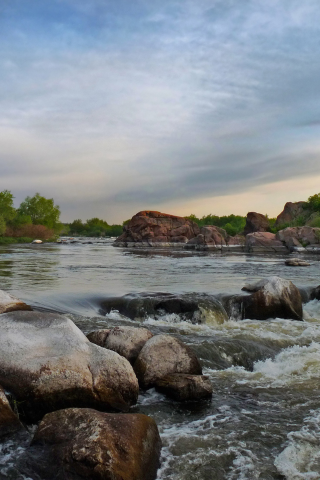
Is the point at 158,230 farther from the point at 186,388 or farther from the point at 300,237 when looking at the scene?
the point at 186,388

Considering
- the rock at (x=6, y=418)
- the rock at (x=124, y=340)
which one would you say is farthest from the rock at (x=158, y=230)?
the rock at (x=6, y=418)

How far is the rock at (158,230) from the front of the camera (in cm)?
7994

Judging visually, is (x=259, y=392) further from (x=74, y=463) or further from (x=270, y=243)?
(x=270, y=243)

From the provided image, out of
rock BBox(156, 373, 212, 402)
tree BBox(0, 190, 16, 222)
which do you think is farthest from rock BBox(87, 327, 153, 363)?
tree BBox(0, 190, 16, 222)

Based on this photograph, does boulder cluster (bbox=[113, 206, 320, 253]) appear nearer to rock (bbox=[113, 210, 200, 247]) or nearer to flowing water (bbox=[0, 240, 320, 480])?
rock (bbox=[113, 210, 200, 247])

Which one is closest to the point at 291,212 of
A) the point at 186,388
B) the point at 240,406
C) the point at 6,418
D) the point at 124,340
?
the point at 124,340

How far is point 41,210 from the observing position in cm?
12119

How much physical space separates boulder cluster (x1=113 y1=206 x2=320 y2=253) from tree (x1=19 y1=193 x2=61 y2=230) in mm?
43933

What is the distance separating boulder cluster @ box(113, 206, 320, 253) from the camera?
1932 inches

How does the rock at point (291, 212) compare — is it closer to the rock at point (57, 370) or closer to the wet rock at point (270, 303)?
the wet rock at point (270, 303)

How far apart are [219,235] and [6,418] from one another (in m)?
56.2

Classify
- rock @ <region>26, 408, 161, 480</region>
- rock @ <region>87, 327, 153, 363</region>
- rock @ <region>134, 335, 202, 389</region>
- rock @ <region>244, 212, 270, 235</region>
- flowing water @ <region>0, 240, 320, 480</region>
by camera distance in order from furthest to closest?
rock @ <region>244, 212, 270, 235</region>, rock @ <region>87, 327, 153, 363</region>, rock @ <region>134, 335, 202, 389</region>, flowing water @ <region>0, 240, 320, 480</region>, rock @ <region>26, 408, 161, 480</region>

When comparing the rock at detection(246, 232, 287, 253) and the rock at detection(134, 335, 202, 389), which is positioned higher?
the rock at detection(246, 232, 287, 253)

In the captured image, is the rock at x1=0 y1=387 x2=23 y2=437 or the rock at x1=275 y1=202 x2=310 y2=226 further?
the rock at x1=275 y1=202 x2=310 y2=226
